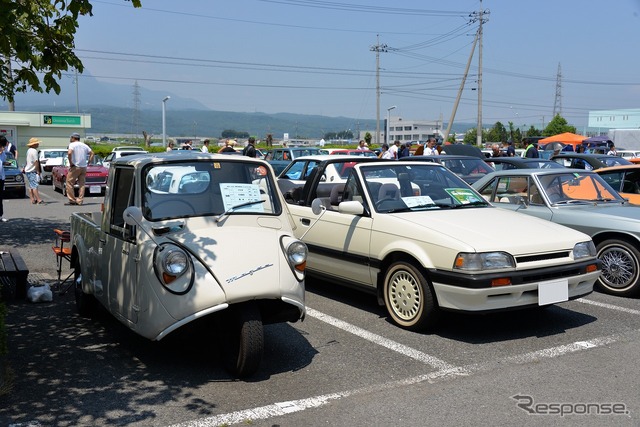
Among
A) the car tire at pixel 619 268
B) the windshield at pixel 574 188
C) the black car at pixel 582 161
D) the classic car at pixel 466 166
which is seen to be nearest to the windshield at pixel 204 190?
the car tire at pixel 619 268

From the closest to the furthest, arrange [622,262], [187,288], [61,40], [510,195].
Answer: [187,288] < [61,40] < [622,262] < [510,195]

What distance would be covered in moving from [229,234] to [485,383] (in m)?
2.29

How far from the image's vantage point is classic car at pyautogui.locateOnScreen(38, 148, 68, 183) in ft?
91.8

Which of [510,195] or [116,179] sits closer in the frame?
[116,179]

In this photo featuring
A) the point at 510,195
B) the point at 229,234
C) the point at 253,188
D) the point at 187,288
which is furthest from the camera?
the point at 510,195

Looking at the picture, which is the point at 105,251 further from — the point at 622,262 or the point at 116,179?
the point at 622,262

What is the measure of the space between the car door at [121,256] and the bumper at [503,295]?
269 centimetres

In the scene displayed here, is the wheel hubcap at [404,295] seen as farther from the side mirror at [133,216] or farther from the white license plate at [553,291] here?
the side mirror at [133,216]

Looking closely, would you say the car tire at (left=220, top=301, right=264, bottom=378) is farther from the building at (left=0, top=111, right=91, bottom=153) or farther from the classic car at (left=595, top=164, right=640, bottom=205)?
the building at (left=0, top=111, right=91, bottom=153)

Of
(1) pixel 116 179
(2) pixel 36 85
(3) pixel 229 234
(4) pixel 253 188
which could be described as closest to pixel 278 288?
(3) pixel 229 234

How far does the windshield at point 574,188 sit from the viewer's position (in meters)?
8.52

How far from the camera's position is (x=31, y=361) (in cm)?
518

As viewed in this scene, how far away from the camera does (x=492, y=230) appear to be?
19.9 ft

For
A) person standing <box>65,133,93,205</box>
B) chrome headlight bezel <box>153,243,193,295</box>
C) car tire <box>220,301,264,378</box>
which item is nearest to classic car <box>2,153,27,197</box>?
person standing <box>65,133,93,205</box>
